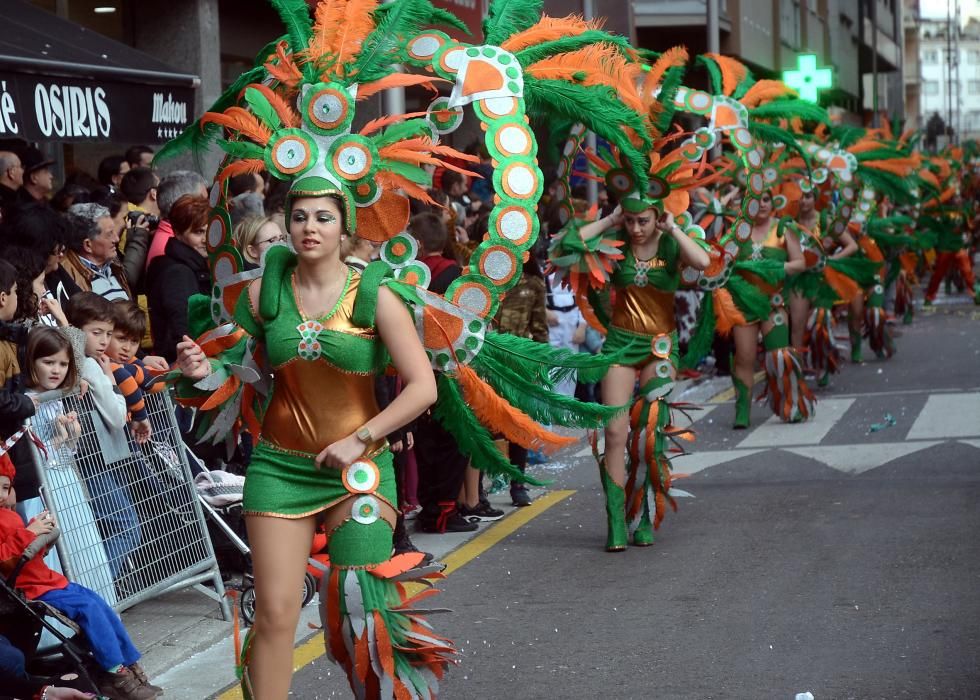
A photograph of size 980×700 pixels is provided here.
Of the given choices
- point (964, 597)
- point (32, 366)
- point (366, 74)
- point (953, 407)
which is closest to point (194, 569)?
point (32, 366)

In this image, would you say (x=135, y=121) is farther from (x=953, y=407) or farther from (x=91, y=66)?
(x=953, y=407)

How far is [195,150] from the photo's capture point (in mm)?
5676

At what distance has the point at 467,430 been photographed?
18.7ft

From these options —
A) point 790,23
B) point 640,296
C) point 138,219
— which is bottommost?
point 640,296

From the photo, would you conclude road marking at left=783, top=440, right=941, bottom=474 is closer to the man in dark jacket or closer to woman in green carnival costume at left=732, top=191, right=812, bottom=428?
Answer: woman in green carnival costume at left=732, top=191, right=812, bottom=428

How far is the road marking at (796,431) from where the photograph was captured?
12188 mm

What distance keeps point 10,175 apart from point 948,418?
7.68 m

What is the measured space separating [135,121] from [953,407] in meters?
7.58

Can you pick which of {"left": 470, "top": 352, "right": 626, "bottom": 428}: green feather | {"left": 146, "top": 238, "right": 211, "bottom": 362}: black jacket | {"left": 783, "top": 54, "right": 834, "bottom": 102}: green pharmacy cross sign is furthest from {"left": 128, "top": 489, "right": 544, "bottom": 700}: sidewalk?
{"left": 783, "top": 54, "right": 834, "bottom": 102}: green pharmacy cross sign

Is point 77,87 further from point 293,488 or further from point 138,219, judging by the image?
point 293,488

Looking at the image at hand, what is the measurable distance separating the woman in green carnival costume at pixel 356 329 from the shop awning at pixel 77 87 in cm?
291

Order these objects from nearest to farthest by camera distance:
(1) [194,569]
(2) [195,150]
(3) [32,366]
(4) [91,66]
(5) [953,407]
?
(2) [195,150], (3) [32,366], (1) [194,569], (4) [91,66], (5) [953,407]

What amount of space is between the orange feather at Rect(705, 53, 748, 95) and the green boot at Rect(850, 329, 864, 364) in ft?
23.9

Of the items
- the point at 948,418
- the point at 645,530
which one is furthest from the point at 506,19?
the point at 948,418
